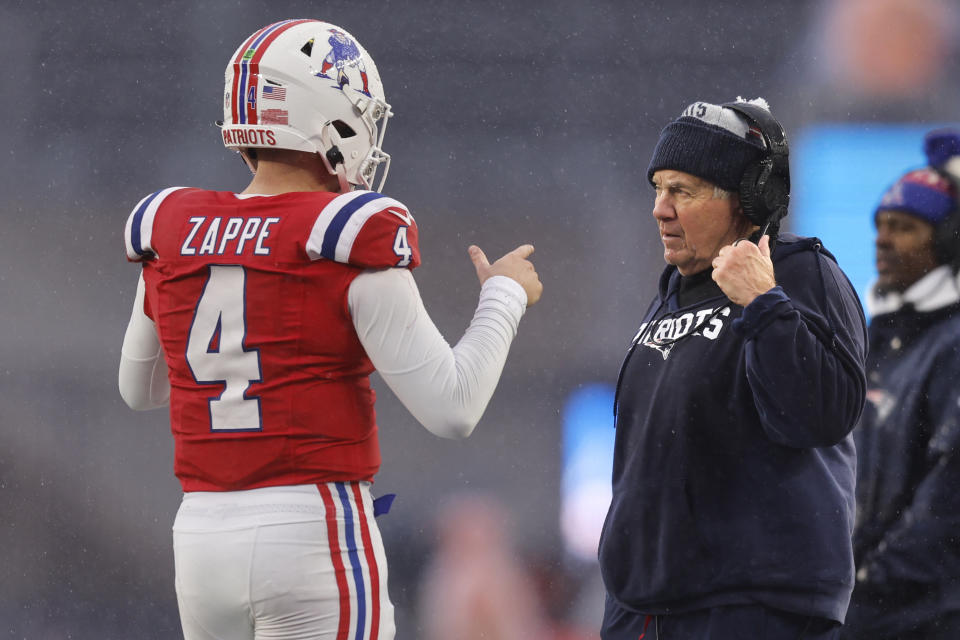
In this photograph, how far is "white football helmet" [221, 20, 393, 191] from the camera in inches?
57.5

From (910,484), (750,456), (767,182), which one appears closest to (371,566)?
(750,456)

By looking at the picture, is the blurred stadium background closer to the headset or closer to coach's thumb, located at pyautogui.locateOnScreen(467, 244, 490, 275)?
the headset

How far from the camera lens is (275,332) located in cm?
134

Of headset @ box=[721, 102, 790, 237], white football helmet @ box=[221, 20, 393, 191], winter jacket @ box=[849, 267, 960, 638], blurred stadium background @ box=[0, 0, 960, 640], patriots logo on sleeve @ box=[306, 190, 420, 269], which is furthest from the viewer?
blurred stadium background @ box=[0, 0, 960, 640]

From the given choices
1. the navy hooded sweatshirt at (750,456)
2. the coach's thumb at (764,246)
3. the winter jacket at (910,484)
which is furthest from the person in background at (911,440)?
the coach's thumb at (764,246)

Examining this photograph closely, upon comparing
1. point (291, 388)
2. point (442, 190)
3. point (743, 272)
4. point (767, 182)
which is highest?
point (442, 190)

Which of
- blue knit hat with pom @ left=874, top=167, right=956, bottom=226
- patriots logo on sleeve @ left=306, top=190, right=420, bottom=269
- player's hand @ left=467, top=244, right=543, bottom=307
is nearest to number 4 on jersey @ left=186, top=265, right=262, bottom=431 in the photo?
patriots logo on sleeve @ left=306, top=190, right=420, bottom=269

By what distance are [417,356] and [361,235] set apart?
0.53ft

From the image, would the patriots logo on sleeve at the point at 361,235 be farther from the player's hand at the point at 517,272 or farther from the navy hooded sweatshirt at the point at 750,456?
the navy hooded sweatshirt at the point at 750,456

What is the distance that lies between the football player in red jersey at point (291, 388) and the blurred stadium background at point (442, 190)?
2774mm

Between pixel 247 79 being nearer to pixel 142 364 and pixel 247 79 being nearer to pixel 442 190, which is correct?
pixel 142 364

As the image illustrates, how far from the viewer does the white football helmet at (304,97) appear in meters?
1.46

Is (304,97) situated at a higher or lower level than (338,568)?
higher

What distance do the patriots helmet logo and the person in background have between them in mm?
1620
